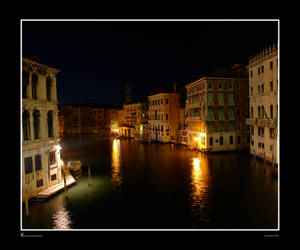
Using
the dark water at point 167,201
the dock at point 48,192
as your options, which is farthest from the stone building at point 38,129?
the dark water at point 167,201

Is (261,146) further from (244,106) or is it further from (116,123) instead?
(116,123)

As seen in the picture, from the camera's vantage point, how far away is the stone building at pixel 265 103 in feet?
75.6

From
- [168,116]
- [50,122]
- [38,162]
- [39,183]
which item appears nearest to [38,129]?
[50,122]

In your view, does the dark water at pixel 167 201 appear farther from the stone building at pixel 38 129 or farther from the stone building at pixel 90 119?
the stone building at pixel 90 119

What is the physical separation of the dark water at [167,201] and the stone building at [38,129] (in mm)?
1561

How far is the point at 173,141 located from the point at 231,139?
49.5 ft

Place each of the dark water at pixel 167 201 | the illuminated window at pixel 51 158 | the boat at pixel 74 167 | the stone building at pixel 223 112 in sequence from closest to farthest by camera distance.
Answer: the dark water at pixel 167 201 → the illuminated window at pixel 51 158 → the boat at pixel 74 167 → the stone building at pixel 223 112

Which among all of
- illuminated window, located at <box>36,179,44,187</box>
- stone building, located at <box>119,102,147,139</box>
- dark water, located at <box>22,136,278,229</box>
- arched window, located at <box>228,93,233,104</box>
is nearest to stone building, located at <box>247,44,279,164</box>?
dark water, located at <box>22,136,278,229</box>

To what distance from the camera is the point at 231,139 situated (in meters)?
34.6

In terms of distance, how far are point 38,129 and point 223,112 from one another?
2633 centimetres

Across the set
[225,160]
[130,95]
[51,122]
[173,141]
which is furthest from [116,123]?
[51,122]

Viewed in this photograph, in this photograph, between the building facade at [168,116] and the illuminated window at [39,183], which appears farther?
the building facade at [168,116]

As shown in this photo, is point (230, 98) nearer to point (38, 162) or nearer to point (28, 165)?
point (38, 162)

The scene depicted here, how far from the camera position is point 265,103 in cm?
2505
